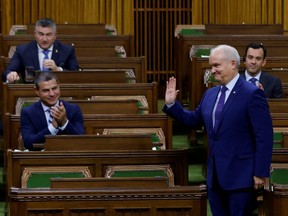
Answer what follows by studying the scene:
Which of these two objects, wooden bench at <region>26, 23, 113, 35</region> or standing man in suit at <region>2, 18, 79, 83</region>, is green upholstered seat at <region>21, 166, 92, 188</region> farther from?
wooden bench at <region>26, 23, 113, 35</region>

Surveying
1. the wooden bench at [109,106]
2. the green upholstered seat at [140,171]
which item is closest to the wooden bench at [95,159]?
the green upholstered seat at [140,171]

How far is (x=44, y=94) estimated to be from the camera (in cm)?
619

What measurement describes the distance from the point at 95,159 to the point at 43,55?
2.33 m

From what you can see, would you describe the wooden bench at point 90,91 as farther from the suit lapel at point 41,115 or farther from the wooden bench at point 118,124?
the suit lapel at point 41,115

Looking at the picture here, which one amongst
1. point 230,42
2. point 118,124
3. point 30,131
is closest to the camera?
point 30,131

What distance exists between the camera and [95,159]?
564 centimetres

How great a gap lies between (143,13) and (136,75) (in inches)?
103

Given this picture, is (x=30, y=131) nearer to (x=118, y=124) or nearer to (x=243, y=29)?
(x=118, y=124)

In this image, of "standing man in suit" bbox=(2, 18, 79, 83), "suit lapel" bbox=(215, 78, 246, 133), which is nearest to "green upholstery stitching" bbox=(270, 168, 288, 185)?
"suit lapel" bbox=(215, 78, 246, 133)

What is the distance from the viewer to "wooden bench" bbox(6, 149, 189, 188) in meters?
5.59

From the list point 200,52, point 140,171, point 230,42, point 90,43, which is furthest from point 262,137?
point 90,43

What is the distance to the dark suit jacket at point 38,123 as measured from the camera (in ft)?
19.9

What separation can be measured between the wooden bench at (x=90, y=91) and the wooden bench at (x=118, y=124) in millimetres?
623

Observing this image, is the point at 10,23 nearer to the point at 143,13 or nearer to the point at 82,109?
the point at 143,13
